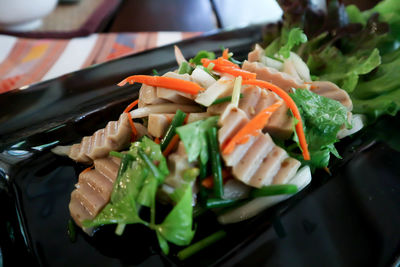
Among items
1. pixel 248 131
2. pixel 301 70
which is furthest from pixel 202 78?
pixel 301 70

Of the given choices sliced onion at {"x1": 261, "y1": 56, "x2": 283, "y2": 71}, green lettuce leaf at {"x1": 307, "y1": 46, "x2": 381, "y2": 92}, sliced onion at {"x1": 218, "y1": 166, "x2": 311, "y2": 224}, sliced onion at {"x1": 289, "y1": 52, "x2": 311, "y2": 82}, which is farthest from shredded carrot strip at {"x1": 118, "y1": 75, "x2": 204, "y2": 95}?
green lettuce leaf at {"x1": 307, "y1": 46, "x2": 381, "y2": 92}

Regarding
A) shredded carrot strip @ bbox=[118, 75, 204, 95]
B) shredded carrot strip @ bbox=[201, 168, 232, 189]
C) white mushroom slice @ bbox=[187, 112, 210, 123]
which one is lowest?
shredded carrot strip @ bbox=[201, 168, 232, 189]

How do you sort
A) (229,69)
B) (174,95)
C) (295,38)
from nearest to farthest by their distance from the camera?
(174,95) → (229,69) → (295,38)

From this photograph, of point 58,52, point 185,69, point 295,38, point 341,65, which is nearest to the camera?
point 185,69

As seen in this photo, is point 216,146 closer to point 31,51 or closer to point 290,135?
point 290,135

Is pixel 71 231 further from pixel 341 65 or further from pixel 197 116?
pixel 341 65

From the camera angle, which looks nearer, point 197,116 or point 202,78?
point 197,116

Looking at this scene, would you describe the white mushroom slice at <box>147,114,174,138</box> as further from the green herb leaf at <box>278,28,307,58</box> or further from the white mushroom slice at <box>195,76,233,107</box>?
the green herb leaf at <box>278,28,307,58</box>
